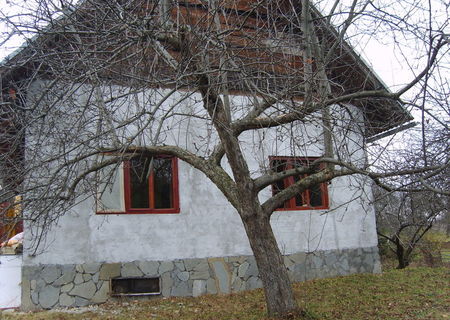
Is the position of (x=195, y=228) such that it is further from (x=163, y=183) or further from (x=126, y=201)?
(x=126, y=201)

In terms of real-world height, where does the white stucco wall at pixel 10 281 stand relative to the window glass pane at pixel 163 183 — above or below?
below

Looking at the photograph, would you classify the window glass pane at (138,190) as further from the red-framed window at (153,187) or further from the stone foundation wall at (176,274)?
the stone foundation wall at (176,274)

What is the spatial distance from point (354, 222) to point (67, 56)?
7.54 metres

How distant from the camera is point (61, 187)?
602 centimetres

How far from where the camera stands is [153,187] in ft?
30.0

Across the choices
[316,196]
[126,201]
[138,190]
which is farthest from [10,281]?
[316,196]

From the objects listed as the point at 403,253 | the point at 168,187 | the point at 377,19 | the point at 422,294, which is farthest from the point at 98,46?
the point at 403,253

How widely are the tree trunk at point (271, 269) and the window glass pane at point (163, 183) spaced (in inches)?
126

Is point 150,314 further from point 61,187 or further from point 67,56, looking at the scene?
point 67,56

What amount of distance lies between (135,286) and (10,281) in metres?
2.26

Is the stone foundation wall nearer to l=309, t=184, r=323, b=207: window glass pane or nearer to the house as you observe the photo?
the house

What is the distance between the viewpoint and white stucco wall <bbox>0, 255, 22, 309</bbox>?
8023 millimetres

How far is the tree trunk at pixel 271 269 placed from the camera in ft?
20.4

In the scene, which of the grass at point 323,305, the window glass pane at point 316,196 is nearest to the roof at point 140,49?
the grass at point 323,305
